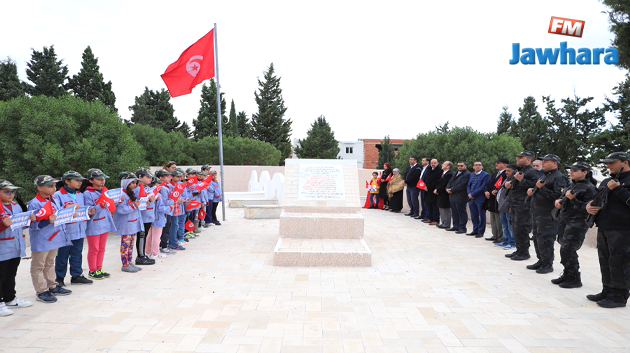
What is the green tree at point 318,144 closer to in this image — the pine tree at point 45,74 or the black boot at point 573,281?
the pine tree at point 45,74

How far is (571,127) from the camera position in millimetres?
23531

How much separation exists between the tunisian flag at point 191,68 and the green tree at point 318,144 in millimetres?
29524

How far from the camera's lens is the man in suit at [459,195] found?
29.8 feet

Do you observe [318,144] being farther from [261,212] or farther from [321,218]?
[321,218]

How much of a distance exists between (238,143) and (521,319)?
2558cm

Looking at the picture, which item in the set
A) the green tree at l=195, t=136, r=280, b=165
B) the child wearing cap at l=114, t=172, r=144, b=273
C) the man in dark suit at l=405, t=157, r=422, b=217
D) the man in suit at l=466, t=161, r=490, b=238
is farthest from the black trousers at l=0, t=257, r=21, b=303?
the green tree at l=195, t=136, r=280, b=165

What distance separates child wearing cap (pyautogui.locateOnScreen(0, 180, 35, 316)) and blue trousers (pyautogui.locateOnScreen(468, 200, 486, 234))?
833 centimetres

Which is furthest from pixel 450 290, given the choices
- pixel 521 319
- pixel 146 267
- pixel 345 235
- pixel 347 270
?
pixel 146 267

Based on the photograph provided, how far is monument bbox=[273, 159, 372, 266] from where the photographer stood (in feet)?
20.2

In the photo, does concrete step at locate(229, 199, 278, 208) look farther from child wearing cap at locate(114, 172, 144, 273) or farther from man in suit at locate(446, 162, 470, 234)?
child wearing cap at locate(114, 172, 144, 273)

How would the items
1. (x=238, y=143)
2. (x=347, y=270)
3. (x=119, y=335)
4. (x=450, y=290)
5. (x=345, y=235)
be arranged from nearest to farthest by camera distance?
(x=119, y=335) < (x=450, y=290) < (x=347, y=270) < (x=345, y=235) < (x=238, y=143)

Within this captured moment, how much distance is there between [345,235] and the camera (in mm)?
7270

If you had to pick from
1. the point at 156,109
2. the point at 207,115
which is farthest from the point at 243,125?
the point at 156,109

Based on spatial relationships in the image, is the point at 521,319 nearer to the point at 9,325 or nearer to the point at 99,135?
the point at 9,325
